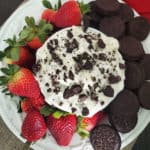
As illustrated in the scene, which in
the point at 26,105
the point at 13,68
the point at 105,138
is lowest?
the point at 105,138

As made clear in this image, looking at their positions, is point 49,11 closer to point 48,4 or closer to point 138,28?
point 48,4

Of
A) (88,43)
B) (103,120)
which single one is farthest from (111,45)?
(103,120)

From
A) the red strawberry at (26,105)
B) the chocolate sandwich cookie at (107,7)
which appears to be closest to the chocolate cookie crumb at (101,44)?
the chocolate sandwich cookie at (107,7)

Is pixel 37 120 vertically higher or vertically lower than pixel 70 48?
lower

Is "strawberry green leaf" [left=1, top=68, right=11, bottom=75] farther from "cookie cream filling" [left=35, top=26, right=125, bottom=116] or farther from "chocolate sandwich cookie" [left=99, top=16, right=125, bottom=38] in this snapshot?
"chocolate sandwich cookie" [left=99, top=16, right=125, bottom=38]

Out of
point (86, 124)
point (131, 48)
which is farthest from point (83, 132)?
point (131, 48)

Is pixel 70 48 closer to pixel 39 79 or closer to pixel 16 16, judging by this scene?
pixel 39 79
